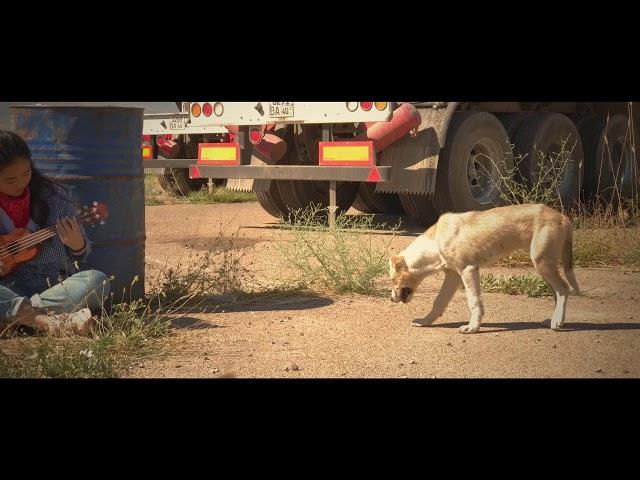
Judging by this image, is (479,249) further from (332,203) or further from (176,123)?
(176,123)

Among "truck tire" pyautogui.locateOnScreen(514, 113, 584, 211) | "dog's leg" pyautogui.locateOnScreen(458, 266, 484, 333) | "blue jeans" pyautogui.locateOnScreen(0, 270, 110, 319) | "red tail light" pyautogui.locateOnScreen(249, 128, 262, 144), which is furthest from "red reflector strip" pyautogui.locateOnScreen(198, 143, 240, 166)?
"dog's leg" pyautogui.locateOnScreen(458, 266, 484, 333)

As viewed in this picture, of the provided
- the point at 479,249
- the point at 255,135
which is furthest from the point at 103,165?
the point at 255,135

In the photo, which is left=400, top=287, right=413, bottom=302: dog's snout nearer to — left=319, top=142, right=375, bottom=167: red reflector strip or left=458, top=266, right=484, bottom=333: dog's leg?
left=458, top=266, right=484, bottom=333: dog's leg

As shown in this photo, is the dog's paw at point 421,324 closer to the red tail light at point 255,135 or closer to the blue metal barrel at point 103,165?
the blue metal barrel at point 103,165

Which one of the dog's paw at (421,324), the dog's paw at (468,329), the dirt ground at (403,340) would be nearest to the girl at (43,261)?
the dirt ground at (403,340)

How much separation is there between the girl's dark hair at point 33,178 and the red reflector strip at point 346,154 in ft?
15.4

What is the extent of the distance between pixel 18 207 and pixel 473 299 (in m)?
2.90

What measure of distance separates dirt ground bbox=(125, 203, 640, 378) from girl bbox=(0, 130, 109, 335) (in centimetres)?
64

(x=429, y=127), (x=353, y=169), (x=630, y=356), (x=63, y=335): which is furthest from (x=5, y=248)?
(x=429, y=127)

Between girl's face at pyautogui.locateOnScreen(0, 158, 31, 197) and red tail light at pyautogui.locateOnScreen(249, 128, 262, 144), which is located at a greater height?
red tail light at pyautogui.locateOnScreen(249, 128, 262, 144)

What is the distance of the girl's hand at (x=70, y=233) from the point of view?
5.38 metres

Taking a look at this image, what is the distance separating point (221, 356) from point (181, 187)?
35.9 feet

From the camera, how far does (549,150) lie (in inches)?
444

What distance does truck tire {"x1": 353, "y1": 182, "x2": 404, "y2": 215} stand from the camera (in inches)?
481
